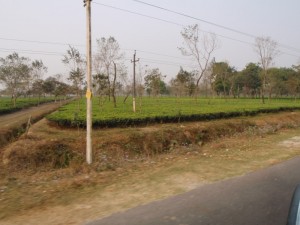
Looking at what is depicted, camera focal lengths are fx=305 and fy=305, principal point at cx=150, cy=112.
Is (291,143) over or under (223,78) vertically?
under

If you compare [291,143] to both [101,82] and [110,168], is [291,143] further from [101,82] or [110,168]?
[101,82]

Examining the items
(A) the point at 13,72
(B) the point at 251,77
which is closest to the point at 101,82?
(A) the point at 13,72

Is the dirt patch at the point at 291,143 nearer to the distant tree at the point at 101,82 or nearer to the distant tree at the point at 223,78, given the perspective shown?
the distant tree at the point at 101,82

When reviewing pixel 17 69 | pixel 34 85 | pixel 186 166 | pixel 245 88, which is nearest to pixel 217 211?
pixel 186 166

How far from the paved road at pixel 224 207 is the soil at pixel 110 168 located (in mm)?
366

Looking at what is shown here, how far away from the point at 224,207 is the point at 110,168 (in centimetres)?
410

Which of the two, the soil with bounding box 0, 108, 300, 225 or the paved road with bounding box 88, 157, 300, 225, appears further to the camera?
the soil with bounding box 0, 108, 300, 225

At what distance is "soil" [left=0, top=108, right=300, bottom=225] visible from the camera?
5523mm

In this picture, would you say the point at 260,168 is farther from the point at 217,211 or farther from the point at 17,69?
the point at 17,69

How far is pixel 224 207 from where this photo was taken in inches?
206

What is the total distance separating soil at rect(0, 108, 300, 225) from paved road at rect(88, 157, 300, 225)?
37 centimetres

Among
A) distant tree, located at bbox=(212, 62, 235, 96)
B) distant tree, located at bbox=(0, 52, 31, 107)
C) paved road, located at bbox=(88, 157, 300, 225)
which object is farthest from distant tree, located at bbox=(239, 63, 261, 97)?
paved road, located at bbox=(88, 157, 300, 225)

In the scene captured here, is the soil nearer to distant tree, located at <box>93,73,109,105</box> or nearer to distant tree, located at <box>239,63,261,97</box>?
distant tree, located at <box>93,73,109,105</box>

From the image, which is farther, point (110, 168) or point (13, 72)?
point (13, 72)
